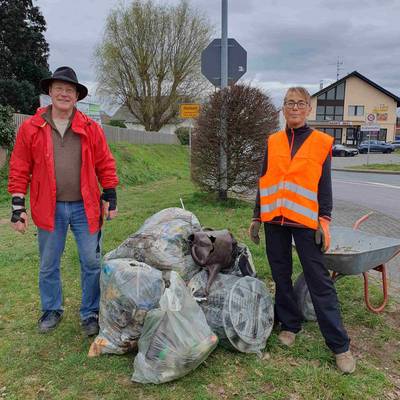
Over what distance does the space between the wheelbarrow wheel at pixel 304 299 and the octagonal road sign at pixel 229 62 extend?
253 inches

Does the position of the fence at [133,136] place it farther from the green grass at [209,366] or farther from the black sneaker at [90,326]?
the black sneaker at [90,326]

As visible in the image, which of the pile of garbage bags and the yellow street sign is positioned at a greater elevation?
the yellow street sign

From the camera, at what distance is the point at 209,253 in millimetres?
3463

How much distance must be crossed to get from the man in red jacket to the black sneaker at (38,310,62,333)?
3 cm

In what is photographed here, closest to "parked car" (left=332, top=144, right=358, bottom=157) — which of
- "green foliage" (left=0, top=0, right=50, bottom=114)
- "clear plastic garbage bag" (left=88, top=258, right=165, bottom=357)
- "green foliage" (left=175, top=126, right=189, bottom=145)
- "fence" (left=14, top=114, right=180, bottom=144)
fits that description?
"green foliage" (left=175, top=126, right=189, bottom=145)

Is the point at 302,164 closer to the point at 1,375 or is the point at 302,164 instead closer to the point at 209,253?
the point at 209,253

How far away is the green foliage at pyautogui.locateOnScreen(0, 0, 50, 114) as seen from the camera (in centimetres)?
2242

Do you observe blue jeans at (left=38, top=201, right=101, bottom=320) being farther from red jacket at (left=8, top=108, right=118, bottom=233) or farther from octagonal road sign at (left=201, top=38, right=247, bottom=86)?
octagonal road sign at (left=201, top=38, right=247, bottom=86)

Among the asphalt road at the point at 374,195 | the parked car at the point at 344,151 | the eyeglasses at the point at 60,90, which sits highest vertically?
the eyeglasses at the point at 60,90

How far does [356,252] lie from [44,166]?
7.96 feet

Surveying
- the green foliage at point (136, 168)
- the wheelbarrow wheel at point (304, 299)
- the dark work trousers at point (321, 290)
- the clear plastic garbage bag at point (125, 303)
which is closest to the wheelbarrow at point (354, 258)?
the wheelbarrow wheel at point (304, 299)

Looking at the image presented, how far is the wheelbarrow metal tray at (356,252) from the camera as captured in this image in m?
3.10

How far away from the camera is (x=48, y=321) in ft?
11.8

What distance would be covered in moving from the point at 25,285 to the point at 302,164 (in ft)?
10.8
